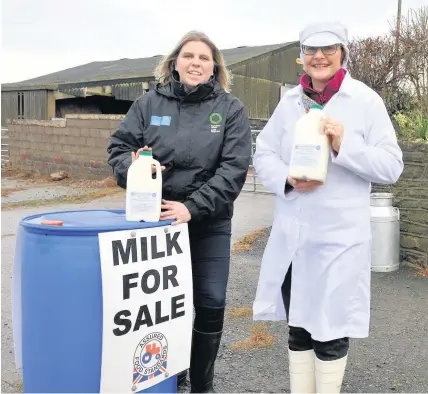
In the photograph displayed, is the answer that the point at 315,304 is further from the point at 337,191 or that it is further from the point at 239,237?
the point at 239,237

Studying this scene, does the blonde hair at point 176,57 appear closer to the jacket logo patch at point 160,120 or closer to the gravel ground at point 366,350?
the jacket logo patch at point 160,120

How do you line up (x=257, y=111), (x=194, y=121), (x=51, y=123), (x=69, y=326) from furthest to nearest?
(x=257, y=111) < (x=51, y=123) < (x=194, y=121) < (x=69, y=326)

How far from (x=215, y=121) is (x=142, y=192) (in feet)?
1.82

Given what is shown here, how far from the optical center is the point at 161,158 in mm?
2713

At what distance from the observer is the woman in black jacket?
2674 millimetres

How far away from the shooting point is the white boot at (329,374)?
2.46m

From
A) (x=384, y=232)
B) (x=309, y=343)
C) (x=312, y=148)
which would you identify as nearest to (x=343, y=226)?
(x=312, y=148)

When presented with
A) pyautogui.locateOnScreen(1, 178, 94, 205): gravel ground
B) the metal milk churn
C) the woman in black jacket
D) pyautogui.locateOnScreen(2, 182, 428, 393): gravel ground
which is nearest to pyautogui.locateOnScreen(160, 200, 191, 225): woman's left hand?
the woman in black jacket

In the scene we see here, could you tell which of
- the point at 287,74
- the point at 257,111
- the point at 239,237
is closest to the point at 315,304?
the point at 239,237

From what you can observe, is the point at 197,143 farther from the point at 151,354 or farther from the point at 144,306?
the point at 151,354

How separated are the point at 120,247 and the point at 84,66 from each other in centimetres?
2764

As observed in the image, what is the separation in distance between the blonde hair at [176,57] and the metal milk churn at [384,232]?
3.13m

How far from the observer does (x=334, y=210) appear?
2404 millimetres

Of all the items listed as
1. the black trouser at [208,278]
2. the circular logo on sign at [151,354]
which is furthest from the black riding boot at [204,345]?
the circular logo on sign at [151,354]
